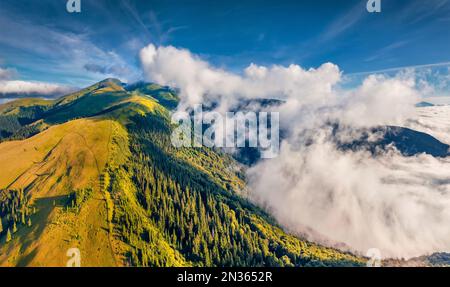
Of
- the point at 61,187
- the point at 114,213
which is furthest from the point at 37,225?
the point at 114,213

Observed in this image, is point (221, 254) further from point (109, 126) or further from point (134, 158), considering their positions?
point (109, 126)

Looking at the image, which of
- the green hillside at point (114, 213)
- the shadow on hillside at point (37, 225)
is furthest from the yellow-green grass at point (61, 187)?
the green hillside at point (114, 213)

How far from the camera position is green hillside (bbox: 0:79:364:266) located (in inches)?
3944

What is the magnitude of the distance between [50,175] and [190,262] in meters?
90.4

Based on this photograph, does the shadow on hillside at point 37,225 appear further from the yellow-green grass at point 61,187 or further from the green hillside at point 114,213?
the green hillside at point 114,213

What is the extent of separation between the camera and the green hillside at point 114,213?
100 metres

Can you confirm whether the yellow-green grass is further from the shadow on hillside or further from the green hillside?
the green hillside

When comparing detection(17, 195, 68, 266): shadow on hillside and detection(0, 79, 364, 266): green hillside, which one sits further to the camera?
detection(0, 79, 364, 266): green hillside

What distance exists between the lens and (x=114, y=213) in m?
116

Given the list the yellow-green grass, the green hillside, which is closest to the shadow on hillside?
the yellow-green grass

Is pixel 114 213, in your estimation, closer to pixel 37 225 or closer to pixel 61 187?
pixel 37 225
